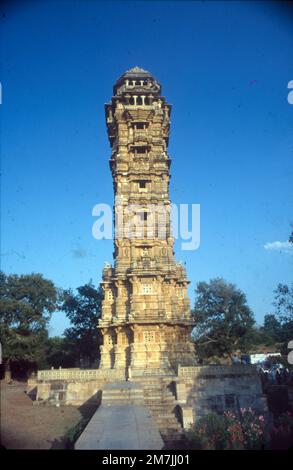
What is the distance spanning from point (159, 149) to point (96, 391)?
69.1 feet

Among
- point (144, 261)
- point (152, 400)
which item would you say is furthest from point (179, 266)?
point (152, 400)

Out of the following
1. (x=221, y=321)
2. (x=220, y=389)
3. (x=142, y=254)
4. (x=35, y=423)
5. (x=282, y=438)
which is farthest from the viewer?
(x=221, y=321)

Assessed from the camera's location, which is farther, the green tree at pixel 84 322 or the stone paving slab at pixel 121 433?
the green tree at pixel 84 322

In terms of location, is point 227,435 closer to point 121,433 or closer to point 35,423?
point 121,433

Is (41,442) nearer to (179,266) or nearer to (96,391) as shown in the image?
(96,391)

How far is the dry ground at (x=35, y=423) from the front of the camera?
11.5m

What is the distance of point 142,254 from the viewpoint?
28219mm

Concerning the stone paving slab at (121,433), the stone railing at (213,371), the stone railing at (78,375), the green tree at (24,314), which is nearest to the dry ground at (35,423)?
the stone railing at (78,375)

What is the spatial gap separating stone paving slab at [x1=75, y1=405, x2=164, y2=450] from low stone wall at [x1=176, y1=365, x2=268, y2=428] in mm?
8723

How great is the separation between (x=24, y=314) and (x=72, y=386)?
14168 millimetres

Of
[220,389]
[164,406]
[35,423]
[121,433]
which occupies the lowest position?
[164,406]

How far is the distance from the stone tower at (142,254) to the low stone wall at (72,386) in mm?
2968

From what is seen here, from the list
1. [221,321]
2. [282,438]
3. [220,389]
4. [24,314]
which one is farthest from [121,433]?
[221,321]

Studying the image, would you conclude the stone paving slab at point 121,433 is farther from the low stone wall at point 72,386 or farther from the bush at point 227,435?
the low stone wall at point 72,386
